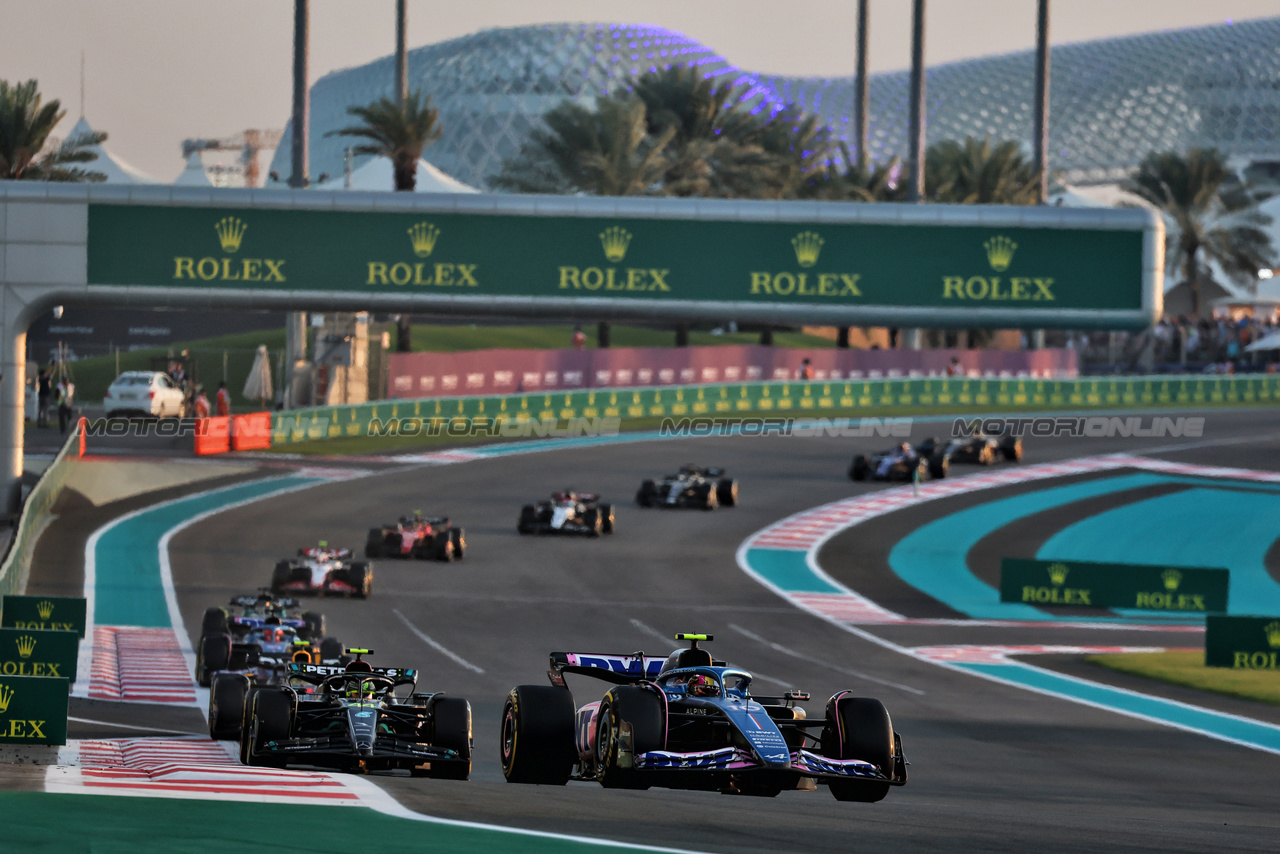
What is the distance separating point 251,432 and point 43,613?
26.4m

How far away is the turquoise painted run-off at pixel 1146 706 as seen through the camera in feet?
73.8

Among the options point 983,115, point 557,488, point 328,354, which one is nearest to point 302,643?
point 557,488

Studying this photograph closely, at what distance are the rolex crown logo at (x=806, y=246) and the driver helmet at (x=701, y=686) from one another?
20652 millimetres

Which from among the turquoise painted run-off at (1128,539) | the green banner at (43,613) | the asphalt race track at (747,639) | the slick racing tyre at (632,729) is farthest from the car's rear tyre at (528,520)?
the slick racing tyre at (632,729)

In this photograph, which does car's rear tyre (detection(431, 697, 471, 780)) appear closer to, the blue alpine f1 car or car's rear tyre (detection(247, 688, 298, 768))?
the blue alpine f1 car

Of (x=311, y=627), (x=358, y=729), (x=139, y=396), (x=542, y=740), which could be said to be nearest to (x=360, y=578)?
(x=311, y=627)

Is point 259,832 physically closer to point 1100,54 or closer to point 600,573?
point 600,573

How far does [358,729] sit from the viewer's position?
14.5 m

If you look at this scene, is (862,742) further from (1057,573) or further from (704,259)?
(1057,573)

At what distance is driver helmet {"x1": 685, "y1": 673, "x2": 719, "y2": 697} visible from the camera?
13555 millimetres

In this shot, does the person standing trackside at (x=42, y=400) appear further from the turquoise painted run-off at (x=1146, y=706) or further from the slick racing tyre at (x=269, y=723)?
the slick racing tyre at (x=269, y=723)

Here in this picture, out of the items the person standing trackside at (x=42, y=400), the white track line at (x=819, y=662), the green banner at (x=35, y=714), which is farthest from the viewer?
the person standing trackside at (x=42, y=400)

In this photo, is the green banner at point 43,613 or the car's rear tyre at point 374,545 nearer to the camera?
the green banner at point 43,613

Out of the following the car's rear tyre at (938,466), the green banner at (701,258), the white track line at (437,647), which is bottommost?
the white track line at (437,647)
